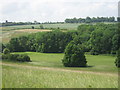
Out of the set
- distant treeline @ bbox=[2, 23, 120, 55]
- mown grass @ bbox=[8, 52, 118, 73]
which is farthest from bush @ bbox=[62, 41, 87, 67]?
distant treeline @ bbox=[2, 23, 120, 55]

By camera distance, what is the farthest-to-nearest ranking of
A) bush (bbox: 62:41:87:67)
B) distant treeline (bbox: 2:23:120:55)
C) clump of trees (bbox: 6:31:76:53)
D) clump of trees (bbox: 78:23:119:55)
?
clump of trees (bbox: 6:31:76:53) → distant treeline (bbox: 2:23:120:55) → clump of trees (bbox: 78:23:119:55) → bush (bbox: 62:41:87:67)

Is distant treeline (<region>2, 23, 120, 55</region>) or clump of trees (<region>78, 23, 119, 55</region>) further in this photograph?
distant treeline (<region>2, 23, 120, 55</region>)

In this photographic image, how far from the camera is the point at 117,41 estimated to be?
80750 mm

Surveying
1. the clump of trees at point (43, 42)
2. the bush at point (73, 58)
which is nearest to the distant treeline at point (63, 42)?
the clump of trees at point (43, 42)

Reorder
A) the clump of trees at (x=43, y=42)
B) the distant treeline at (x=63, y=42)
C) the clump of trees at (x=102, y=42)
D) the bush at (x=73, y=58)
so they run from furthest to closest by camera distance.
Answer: the clump of trees at (x=43, y=42) → the distant treeline at (x=63, y=42) → the clump of trees at (x=102, y=42) → the bush at (x=73, y=58)

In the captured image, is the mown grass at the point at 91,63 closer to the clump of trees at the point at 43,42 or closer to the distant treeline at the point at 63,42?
the distant treeline at the point at 63,42

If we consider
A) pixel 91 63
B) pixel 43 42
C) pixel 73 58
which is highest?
pixel 43 42

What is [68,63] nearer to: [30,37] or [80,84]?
[80,84]

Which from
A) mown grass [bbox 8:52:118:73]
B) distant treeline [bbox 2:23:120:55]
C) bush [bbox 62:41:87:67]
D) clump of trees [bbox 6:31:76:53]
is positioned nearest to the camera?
mown grass [bbox 8:52:118:73]

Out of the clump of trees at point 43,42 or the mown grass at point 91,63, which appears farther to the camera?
the clump of trees at point 43,42

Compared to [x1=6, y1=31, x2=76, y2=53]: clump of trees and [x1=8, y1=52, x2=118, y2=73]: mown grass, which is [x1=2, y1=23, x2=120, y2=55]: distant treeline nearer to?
[x1=6, y1=31, x2=76, y2=53]: clump of trees

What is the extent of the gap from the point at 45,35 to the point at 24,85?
9211cm

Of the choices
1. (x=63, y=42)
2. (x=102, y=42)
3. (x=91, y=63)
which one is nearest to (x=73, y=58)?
A: (x=91, y=63)

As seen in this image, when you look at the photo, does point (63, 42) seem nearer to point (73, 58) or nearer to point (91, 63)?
point (91, 63)
